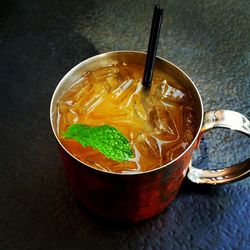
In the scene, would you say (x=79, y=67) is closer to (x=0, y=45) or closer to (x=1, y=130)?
(x=1, y=130)

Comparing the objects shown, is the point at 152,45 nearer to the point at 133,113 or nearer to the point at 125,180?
the point at 133,113

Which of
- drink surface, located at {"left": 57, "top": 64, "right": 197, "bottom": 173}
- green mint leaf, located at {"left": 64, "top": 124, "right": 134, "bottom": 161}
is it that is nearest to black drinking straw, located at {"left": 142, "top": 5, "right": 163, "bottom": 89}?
drink surface, located at {"left": 57, "top": 64, "right": 197, "bottom": 173}

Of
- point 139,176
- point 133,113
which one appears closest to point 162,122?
point 133,113

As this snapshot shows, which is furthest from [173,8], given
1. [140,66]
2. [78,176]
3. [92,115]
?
[78,176]

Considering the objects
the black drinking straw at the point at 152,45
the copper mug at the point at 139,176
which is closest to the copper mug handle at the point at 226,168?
the copper mug at the point at 139,176

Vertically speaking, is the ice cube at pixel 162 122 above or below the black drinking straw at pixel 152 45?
below

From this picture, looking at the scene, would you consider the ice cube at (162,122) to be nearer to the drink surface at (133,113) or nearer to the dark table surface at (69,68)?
the drink surface at (133,113)
